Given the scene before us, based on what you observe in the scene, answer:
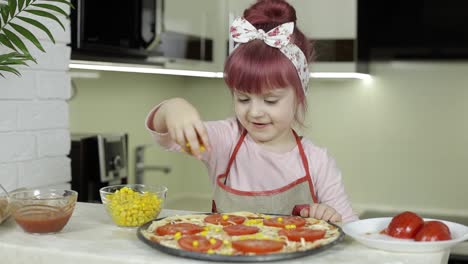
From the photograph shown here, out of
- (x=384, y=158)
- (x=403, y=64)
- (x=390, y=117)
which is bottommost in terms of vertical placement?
(x=384, y=158)

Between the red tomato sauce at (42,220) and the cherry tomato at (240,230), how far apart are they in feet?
1.04

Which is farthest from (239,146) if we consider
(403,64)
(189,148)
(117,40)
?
(403,64)

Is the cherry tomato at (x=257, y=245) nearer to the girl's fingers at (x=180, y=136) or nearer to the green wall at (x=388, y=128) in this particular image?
the girl's fingers at (x=180, y=136)

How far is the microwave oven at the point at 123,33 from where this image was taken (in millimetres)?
2160

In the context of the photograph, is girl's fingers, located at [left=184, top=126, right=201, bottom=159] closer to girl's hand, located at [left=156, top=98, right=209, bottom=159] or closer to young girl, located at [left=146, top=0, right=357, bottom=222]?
girl's hand, located at [left=156, top=98, right=209, bottom=159]

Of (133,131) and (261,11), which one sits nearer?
(261,11)

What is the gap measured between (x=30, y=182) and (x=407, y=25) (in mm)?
1904

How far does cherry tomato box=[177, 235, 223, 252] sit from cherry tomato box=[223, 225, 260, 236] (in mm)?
61

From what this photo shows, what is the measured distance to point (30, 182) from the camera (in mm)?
1769

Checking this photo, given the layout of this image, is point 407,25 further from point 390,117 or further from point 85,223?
point 85,223

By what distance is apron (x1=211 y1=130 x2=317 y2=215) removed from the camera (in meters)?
1.53

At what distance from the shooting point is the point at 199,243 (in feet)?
3.36

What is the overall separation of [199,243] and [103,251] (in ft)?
0.58

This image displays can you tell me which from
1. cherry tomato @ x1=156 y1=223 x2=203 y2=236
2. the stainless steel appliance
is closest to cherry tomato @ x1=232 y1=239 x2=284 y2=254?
cherry tomato @ x1=156 y1=223 x2=203 y2=236
